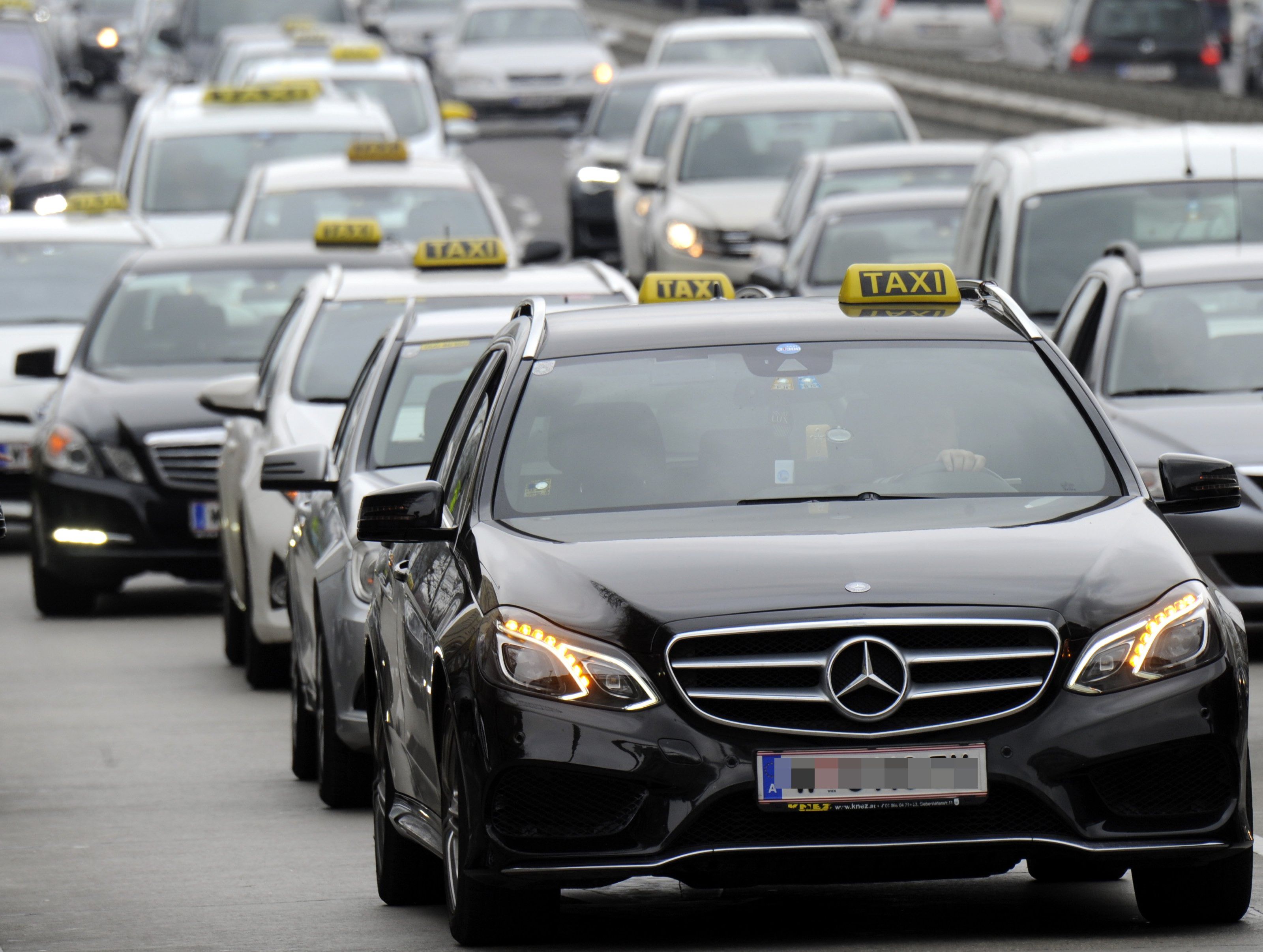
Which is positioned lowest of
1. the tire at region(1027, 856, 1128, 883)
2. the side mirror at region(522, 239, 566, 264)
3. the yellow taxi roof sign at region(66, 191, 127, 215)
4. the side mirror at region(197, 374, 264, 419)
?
the yellow taxi roof sign at region(66, 191, 127, 215)

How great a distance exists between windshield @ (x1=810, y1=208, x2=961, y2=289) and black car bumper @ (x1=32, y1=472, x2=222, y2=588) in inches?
207

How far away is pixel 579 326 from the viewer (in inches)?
315

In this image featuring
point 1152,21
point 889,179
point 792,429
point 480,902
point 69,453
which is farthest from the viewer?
point 1152,21

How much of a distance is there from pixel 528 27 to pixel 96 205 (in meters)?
23.1

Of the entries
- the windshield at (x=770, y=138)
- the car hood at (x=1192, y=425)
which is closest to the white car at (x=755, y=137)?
the windshield at (x=770, y=138)

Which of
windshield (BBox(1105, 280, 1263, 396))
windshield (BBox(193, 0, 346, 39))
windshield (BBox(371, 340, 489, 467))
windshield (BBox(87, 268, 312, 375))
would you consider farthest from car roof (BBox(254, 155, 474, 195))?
windshield (BBox(193, 0, 346, 39))

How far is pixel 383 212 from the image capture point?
20.0 m

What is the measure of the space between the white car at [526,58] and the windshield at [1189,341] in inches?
1162

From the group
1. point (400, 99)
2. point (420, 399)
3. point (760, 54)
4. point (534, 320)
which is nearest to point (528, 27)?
point (760, 54)

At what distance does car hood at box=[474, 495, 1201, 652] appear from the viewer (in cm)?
655

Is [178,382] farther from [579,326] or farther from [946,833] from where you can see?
[946,833]

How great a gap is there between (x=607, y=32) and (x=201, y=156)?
1955 cm

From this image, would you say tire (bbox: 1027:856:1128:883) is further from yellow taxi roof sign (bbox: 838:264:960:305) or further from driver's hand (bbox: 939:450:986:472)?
yellow taxi roof sign (bbox: 838:264:960:305)

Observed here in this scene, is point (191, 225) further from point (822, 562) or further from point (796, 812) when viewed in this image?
point (796, 812)
